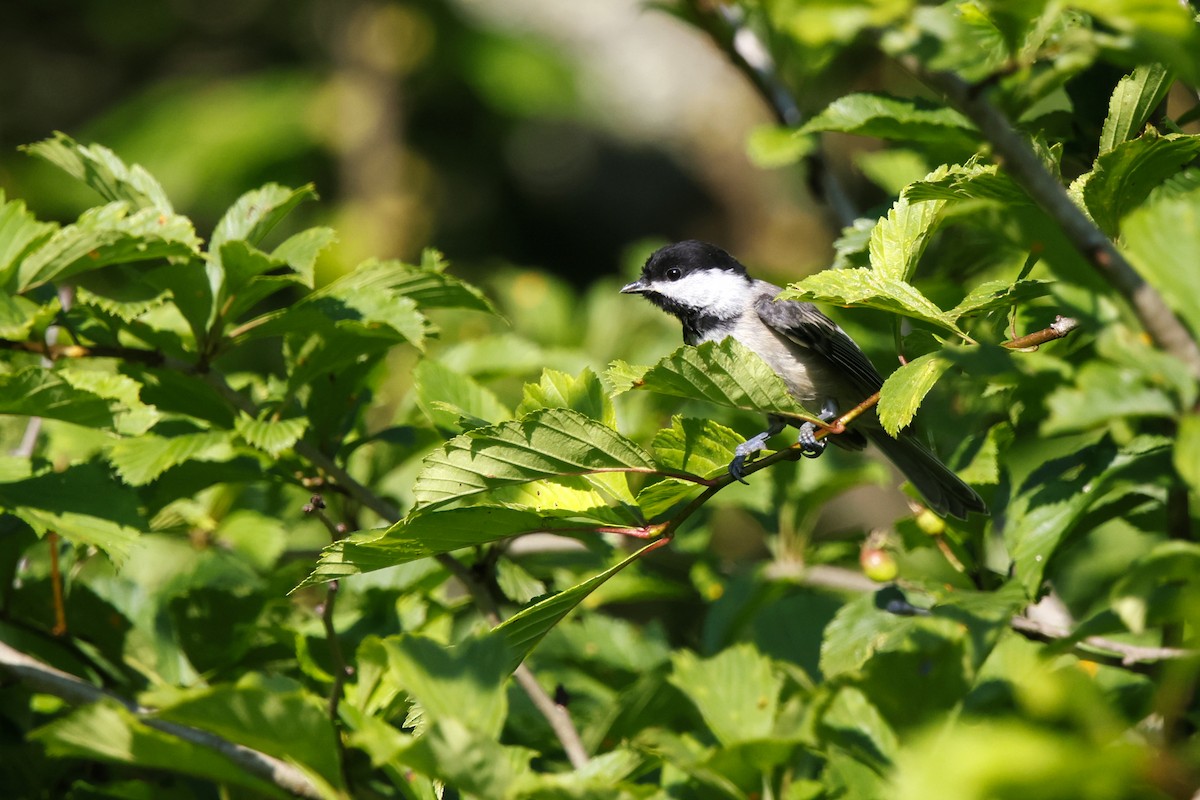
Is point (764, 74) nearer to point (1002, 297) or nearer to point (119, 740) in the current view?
point (1002, 297)

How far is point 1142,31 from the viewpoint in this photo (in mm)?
1131

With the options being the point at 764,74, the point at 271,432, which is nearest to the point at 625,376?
the point at 271,432

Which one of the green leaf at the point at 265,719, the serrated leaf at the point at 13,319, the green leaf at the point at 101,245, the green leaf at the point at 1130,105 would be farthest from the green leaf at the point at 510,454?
the green leaf at the point at 1130,105

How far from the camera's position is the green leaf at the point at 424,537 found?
5.44 ft

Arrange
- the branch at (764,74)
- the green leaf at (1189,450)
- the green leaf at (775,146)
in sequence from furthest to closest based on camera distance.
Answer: the branch at (764,74), the green leaf at (775,146), the green leaf at (1189,450)

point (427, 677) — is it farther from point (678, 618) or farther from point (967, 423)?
point (678, 618)

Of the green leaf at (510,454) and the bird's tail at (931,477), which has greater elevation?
the green leaf at (510,454)

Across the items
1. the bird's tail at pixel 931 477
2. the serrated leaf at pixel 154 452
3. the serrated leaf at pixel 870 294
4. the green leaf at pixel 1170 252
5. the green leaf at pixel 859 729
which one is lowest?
the bird's tail at pixel 931 477

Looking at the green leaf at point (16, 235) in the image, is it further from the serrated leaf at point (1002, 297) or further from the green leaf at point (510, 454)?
the serrated leaf at point (1002, 297)

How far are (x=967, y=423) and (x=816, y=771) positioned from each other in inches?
40.6

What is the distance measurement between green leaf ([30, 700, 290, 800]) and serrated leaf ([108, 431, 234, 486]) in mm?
868

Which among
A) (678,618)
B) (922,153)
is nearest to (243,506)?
(922,153)

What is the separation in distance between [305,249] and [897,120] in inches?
48.8

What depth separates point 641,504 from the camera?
5.97 feet
